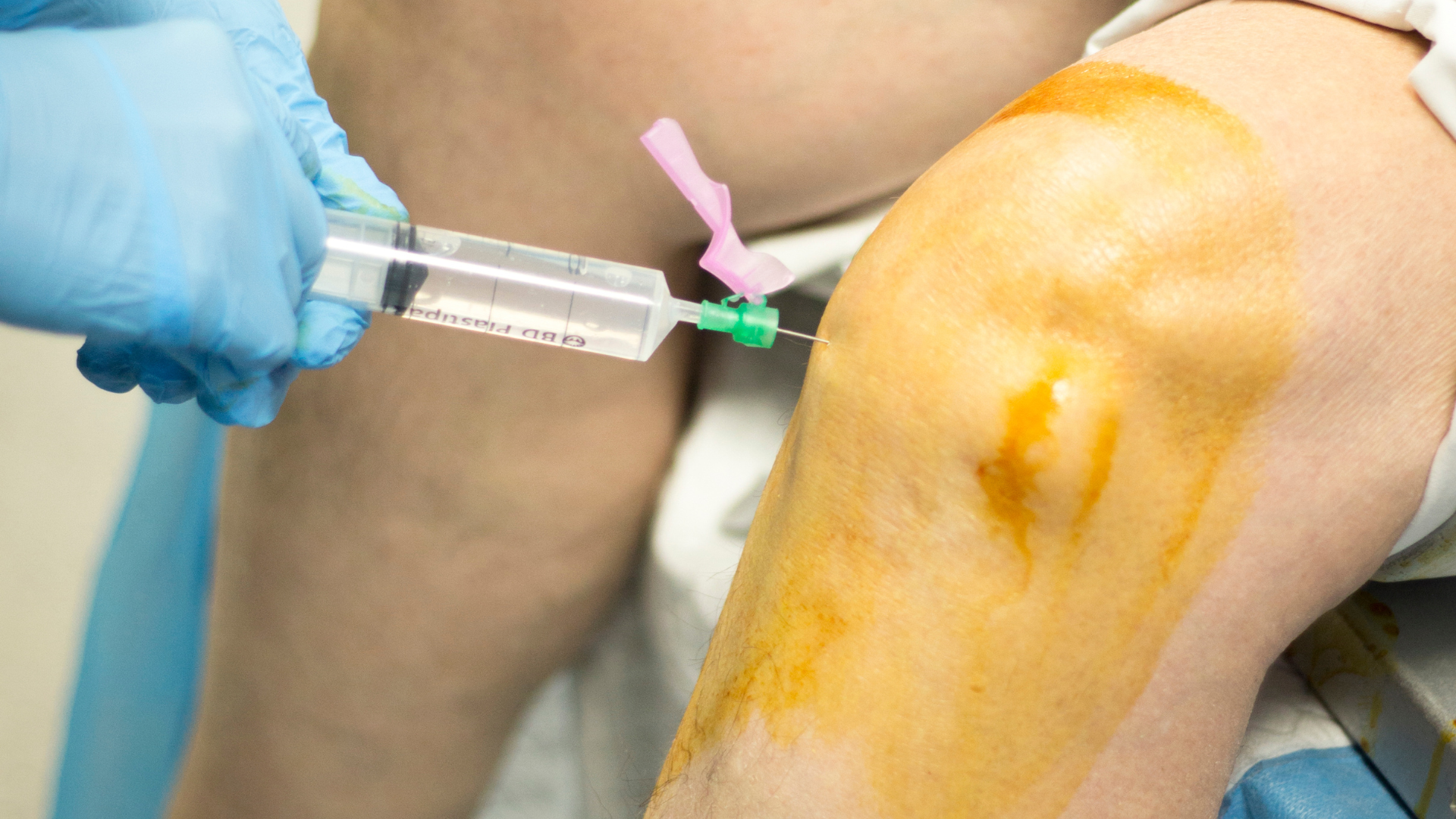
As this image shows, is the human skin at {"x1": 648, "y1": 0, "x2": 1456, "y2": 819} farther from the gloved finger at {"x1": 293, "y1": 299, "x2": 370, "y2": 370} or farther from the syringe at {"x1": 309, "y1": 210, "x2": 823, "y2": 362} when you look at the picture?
the gloved finger at {"x1": 293, "y1": 299, "x2": 370, "y2": 370}

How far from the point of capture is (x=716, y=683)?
0.67m

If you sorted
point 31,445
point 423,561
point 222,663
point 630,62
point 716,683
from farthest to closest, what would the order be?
point 31,445 < point 222,663 < point 423,561 < point 630,62 < point 716,683

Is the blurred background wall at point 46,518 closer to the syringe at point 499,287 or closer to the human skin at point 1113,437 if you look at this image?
the syringe at point 499,287

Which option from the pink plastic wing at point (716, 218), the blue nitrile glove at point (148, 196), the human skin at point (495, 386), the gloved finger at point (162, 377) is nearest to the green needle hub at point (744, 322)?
the pink plastic wing at point (716, 218)

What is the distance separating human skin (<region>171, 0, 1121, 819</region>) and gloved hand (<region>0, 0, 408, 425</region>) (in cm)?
10

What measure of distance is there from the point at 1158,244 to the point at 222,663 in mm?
1070

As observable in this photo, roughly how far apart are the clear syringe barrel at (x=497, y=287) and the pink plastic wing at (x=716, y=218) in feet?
0.18

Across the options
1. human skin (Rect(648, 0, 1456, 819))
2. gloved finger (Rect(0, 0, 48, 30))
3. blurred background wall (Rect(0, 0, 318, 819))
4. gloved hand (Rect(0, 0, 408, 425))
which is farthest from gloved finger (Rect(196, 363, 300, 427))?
blurred background wall (Rect(0, 0, 318, 819))

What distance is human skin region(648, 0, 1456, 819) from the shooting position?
0.55 metres

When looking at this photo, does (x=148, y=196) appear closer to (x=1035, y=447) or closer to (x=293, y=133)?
(x=293, y=133)

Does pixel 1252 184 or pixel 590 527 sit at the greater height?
pixel 1252 184

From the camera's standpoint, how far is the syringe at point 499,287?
0.74 meters

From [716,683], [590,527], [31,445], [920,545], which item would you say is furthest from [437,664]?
[31,445]

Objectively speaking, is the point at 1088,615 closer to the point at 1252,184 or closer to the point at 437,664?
the point at 1252,184
